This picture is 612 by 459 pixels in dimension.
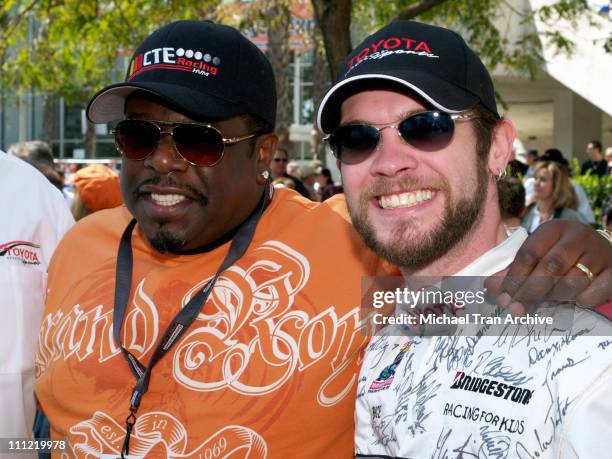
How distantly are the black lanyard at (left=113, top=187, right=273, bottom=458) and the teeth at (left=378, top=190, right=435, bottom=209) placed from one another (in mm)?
664

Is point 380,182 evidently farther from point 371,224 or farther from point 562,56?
point 562,56

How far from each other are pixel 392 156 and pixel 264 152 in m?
0.79

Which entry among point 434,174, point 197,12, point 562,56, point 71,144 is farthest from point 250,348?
point 71,144

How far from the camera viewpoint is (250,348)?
256 centimetres

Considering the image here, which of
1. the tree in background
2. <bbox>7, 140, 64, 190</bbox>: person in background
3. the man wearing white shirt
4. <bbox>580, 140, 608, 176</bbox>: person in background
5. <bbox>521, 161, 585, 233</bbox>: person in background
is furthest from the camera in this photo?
<bbox>580, 140, 608, 176</bbox>: person in background

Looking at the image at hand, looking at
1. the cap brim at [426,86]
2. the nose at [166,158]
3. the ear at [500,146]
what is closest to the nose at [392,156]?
the cap brim at [426,86]

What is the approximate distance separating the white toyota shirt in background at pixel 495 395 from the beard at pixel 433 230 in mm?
100

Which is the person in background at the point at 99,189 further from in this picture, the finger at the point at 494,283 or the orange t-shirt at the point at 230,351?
the finger at the point at 494,283

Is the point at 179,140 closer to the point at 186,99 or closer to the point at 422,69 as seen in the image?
the point at 186,99

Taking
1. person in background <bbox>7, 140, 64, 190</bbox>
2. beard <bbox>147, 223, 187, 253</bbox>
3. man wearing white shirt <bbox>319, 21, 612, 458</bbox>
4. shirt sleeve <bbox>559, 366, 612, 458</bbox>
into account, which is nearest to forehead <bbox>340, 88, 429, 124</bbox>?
man wearing white shirt <bbox>319, 21, 612, 458</bbox>

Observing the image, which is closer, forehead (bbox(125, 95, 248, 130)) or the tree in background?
forehead (bbox(125, 95, 248, 130))

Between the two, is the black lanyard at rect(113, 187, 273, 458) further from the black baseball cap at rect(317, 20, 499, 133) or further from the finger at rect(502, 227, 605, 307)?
the finger at rect(502, 227, 605, 307)

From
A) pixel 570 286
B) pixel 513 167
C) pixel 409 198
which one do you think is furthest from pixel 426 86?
pixel 513 167

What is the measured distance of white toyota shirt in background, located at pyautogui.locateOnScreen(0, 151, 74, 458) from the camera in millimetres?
3010
